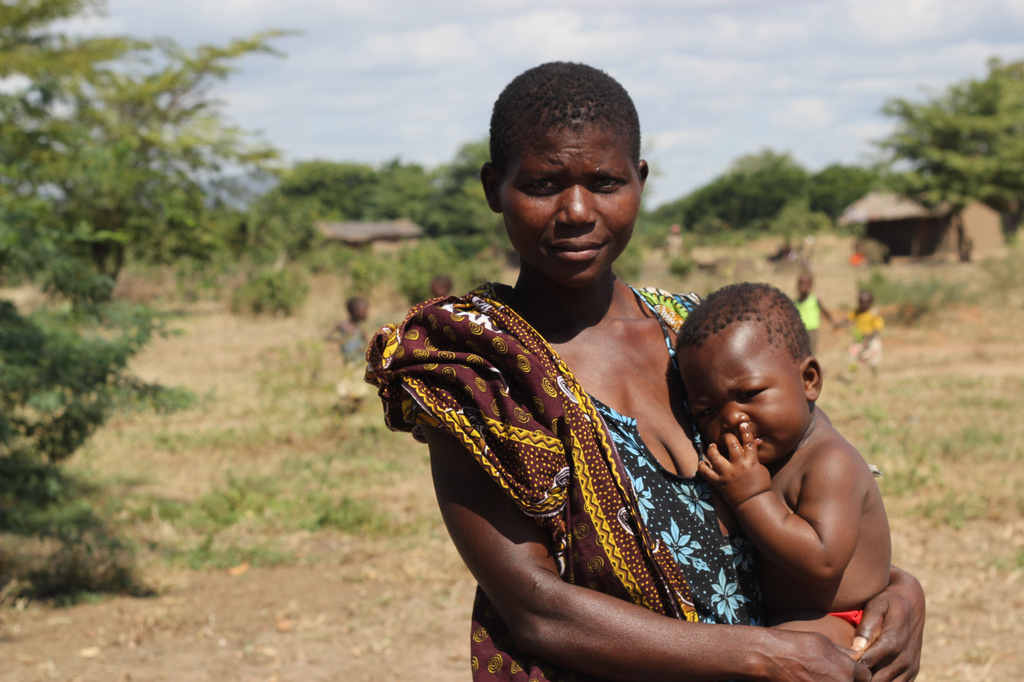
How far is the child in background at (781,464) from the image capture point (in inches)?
57.8

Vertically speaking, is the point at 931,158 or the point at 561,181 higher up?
the point at 931,158

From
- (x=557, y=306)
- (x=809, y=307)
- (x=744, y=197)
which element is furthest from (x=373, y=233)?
(x=557, y=306)

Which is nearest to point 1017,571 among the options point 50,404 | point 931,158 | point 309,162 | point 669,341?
point 669,341

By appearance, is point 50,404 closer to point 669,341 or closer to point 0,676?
point 0,676

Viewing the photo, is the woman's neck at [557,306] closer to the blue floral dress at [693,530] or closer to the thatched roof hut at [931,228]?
the blue floral dress at [693,530]

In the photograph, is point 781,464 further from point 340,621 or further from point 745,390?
point 340,621

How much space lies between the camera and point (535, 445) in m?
1.29

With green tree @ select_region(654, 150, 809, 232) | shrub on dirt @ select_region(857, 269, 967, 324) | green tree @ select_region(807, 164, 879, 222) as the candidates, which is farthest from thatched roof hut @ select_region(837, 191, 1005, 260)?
green tree @ select_region(807, 164, 879, 222)

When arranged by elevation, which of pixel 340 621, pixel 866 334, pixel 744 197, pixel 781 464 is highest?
pixel 744 197

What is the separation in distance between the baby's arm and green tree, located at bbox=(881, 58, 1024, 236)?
24843 mm

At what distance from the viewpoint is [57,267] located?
422 cm

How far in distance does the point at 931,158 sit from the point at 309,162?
124 feet

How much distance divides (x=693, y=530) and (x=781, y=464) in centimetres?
26

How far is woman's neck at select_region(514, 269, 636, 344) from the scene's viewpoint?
1.58 metres
